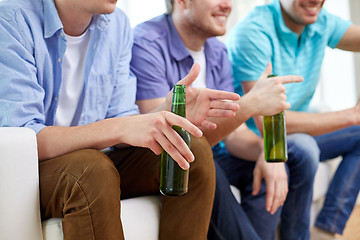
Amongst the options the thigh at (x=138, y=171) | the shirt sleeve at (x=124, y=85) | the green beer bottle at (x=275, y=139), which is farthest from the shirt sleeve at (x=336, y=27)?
the thigh at (x=138, y=171)

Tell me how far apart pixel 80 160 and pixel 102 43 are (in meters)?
0.54

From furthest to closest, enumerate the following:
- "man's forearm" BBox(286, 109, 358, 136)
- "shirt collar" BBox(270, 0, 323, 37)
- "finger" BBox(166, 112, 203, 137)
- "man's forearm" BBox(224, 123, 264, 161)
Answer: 1. "shirt collar" BBox(270, 0, 323, 37)
2. "man's forearm" BBox(286, 109, 358, 136)
3. "man's forearm" BBox(224, 123, 264, 161)
4. "finger" BBox(166, 112, 203, 137)

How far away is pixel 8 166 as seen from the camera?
102 centimetres

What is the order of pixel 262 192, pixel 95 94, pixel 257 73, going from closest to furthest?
1. pixel 95 94
2. pixel 262 192
3. pixel 257 73

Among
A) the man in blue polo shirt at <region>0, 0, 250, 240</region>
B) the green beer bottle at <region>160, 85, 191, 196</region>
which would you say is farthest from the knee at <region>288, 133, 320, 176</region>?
the green beer bottle at <region>160, 85, 191, 196</region>

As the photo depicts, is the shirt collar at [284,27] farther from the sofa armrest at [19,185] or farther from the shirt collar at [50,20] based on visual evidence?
the sofa armrest at [19,185]

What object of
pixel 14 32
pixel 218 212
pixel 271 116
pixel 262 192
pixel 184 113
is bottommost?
pixel 262 192

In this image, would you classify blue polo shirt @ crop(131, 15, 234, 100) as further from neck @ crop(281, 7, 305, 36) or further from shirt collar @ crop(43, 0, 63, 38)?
shirt collar @ crop(43, 0, 63, 38)

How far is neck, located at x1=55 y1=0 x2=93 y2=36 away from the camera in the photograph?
4.38 feet

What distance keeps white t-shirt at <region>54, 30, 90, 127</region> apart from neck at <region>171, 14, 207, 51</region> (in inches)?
20.0

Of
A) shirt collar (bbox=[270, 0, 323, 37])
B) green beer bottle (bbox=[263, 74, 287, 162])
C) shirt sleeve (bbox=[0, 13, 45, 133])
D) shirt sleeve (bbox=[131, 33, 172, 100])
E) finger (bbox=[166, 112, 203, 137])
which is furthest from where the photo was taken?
shirt collar (bbox=[270, 0, 323, 37])

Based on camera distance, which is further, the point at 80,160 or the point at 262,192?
the point at 262,192

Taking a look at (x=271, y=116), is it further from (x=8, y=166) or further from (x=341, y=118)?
(x=8, y=166)

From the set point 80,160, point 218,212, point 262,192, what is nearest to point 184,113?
point 80,160
